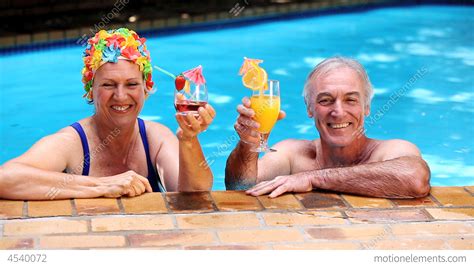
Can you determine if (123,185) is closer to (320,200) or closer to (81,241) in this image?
(81,241)

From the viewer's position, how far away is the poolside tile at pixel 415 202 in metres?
4.83

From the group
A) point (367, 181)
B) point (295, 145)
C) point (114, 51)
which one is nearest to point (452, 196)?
point (367, 181)

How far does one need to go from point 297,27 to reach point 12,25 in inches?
153

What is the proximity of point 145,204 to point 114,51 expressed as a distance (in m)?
1.00

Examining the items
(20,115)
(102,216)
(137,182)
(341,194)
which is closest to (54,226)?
(102,216)

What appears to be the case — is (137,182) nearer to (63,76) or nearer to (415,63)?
(63,76)

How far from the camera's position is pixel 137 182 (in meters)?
4.84

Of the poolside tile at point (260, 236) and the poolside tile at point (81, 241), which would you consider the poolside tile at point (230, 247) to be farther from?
the poolside tile at point (81, 241)

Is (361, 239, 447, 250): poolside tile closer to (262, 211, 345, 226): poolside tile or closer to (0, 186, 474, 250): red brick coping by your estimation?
(0, 186, 474, 250): red brick coping

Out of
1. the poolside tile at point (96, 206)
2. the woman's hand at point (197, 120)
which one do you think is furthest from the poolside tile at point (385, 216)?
the poolside tile at point (96, 206)

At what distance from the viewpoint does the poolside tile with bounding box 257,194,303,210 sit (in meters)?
4.71
